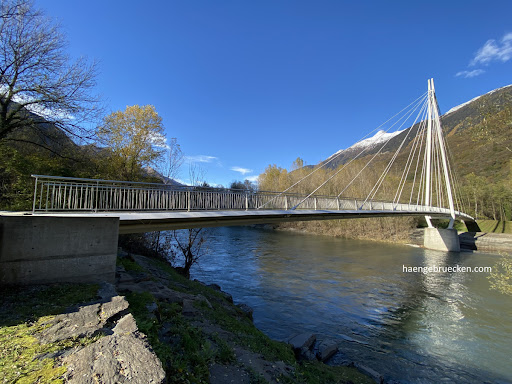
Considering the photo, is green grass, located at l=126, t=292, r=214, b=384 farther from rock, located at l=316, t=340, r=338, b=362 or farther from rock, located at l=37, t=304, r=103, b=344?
rock, located at l=316, t=340, r=338, b=362

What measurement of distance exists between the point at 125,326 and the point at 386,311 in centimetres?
1069

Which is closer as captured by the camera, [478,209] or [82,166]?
[82,166]

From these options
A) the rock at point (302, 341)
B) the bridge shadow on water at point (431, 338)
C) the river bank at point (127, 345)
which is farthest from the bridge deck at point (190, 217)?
the bridge shadow on water at point (431, 338)

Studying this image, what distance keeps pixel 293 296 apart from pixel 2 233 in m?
10.5

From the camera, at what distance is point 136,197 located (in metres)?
8.34

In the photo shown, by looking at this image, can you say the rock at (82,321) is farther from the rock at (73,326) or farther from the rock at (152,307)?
the rock at (152,307)

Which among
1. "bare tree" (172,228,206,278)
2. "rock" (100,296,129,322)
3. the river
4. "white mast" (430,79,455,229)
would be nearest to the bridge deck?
"rock" (100,296,129,322)

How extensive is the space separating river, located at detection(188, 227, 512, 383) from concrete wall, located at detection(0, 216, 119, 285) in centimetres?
544

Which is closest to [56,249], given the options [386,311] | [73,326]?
[73,326]

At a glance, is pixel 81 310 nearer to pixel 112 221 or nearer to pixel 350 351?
pixel 112 221

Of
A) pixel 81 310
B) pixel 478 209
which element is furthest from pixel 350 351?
pixel 478 209

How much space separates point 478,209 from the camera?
4694 cm

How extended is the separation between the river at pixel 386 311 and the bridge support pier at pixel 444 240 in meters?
11.8

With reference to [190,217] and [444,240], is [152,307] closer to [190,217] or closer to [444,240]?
[190,217]
